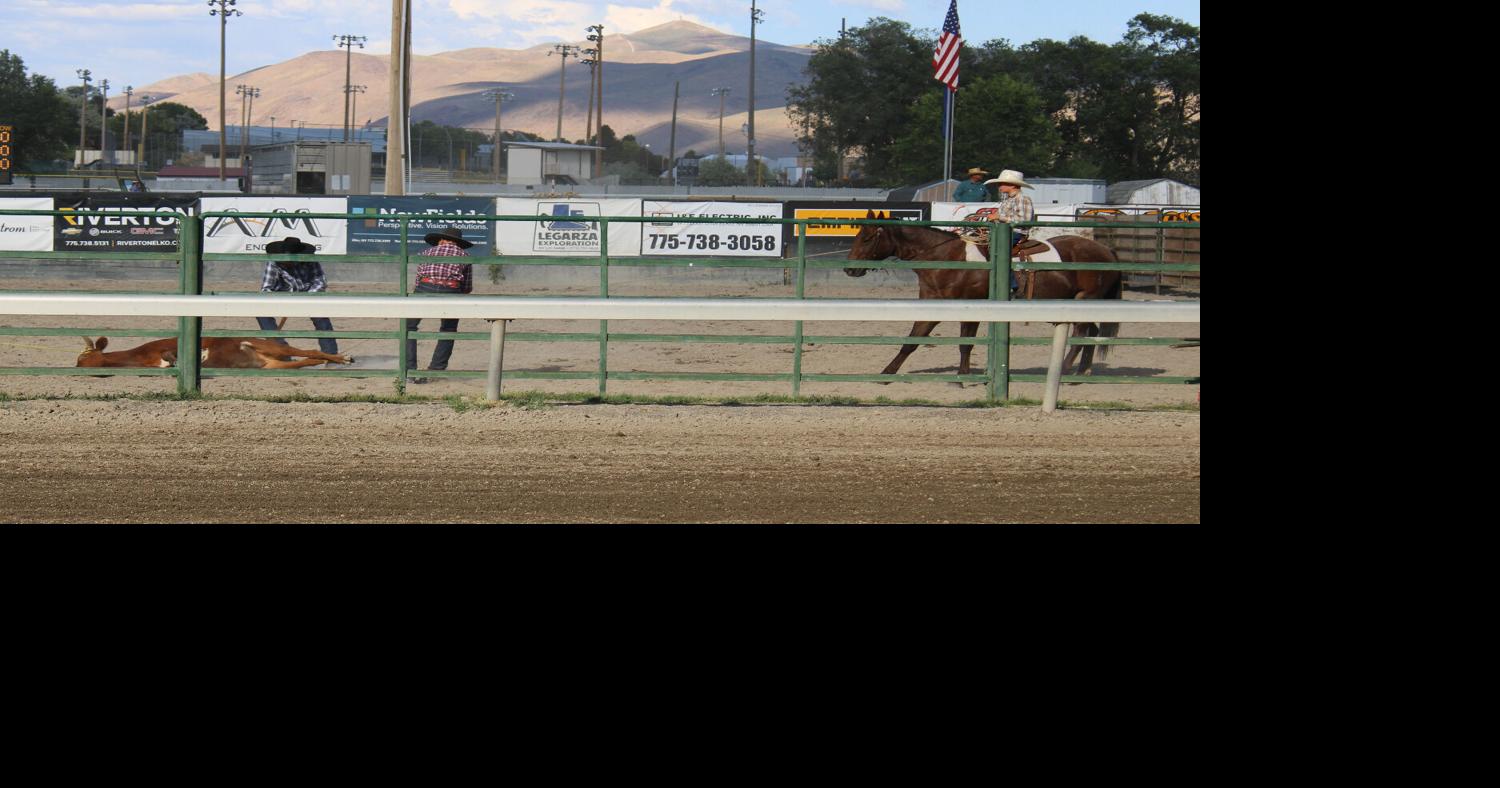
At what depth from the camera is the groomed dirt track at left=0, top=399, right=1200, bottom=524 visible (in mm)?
7582

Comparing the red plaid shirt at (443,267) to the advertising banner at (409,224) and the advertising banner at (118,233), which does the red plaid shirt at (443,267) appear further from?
the advertising banner at (118,233)

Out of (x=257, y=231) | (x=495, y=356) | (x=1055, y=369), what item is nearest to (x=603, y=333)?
(x=495, y=356)

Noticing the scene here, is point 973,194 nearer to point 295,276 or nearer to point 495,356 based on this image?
point 495,356

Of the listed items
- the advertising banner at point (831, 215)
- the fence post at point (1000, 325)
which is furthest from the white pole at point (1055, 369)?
the advertising banner at point (831, 215)

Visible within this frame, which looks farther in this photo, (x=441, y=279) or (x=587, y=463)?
(x=441, y=279)

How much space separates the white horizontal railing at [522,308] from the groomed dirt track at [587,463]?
73 cm

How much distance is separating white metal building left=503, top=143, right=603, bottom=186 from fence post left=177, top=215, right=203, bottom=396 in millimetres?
76996

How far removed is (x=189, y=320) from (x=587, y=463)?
4746mm

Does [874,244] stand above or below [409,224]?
below

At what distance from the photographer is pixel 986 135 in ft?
244
